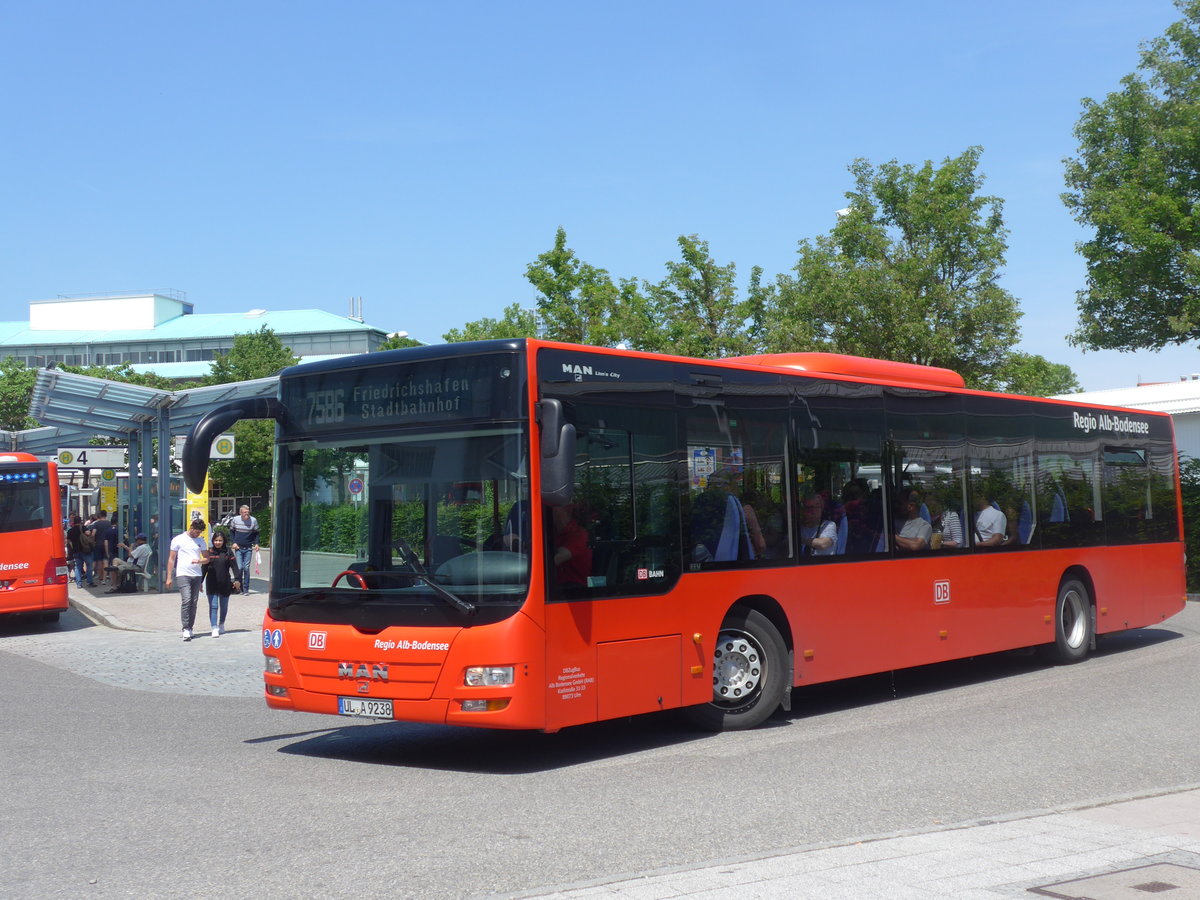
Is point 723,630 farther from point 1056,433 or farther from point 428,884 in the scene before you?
point 1056,433

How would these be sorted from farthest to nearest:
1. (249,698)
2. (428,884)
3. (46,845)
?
(249,698) → (46,845) → (428,884)

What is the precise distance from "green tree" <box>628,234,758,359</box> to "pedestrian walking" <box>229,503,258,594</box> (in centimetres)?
1357

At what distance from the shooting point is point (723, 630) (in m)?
10.2

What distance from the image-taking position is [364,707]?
352 inches

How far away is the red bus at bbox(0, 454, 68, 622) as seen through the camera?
21.3m

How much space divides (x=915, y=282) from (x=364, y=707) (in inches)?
893

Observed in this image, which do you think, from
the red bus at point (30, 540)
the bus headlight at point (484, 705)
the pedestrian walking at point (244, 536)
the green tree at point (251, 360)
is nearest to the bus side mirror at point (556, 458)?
the bus headlight at point (484, 705)

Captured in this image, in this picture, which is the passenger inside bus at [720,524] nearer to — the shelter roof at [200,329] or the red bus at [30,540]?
the red bus at [30,540]

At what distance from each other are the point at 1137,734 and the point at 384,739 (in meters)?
5.75

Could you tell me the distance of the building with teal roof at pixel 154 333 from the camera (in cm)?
11838

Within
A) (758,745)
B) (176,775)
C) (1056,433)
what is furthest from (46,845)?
(1056,433)

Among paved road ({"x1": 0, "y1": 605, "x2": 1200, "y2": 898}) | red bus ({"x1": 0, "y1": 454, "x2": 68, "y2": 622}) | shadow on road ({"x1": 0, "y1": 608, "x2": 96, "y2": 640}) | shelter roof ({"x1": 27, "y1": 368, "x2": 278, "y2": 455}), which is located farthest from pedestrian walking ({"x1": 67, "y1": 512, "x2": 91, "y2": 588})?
paved road ({"x1": 0, "y1": 605, "x2": 1200, "y2": 898})

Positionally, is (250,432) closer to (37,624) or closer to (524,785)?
(37,624)

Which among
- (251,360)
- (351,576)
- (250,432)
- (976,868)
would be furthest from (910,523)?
(251,360)
